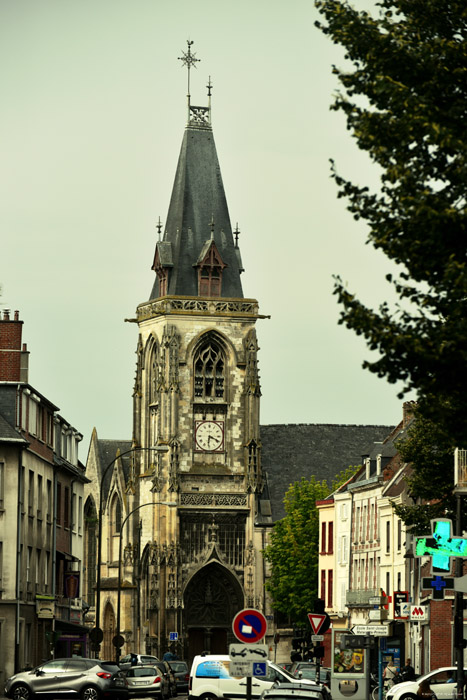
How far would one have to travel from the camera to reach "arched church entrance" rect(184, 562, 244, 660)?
99.8 metres

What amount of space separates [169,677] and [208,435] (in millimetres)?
44935

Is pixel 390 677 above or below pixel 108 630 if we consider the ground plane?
above

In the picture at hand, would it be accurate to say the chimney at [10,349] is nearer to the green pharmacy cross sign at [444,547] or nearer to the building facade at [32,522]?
the building facade at [32,522]

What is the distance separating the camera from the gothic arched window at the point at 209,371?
10194 centimetres

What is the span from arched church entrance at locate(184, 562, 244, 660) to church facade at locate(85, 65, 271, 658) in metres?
0.06

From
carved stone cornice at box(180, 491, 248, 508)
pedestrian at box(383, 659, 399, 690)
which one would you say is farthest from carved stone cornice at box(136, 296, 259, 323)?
pedestrian at box(383, 659, 399, 690)

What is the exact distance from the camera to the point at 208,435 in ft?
334

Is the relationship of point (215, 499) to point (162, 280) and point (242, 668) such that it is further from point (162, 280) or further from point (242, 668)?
point (242, 668)

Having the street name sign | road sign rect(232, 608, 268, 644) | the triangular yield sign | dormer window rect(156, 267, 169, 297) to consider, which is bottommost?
the triangular yield sign

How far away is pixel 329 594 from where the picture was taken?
86.2m

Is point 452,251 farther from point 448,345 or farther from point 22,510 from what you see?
point 22,510

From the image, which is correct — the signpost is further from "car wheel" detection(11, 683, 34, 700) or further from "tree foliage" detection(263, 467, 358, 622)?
"tree foliage" detection(263, 467, 358, 622)

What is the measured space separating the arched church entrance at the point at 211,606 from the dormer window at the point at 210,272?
55.2 ft

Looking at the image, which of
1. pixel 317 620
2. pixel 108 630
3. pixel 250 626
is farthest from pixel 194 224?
pixel 250 626
